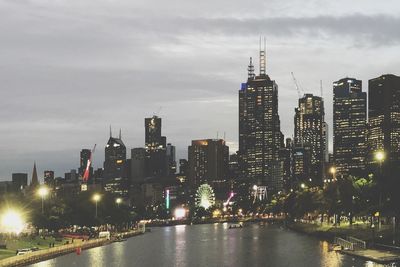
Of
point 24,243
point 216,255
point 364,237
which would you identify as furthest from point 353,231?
point 24,243

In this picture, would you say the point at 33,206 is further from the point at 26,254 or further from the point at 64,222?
the point at 26,254

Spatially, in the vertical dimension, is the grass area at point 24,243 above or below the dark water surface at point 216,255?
above

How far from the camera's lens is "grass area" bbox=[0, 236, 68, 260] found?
305ft

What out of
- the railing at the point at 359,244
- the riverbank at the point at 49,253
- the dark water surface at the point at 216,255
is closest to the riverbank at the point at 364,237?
the railing at the point at 359,244

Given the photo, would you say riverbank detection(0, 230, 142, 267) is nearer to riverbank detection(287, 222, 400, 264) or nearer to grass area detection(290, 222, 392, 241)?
riverbank detection(287, 222, 400, 264)

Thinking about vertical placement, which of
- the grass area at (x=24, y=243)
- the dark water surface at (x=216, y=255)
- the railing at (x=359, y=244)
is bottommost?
the dark water surface at (x=216, y=255)

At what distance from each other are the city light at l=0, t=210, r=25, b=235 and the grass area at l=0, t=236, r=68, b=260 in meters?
5.01

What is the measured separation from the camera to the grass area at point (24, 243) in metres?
92.8

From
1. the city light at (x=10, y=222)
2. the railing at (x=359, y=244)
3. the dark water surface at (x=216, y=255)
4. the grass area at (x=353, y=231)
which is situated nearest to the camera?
the dark water surface at (x=216, y=255)

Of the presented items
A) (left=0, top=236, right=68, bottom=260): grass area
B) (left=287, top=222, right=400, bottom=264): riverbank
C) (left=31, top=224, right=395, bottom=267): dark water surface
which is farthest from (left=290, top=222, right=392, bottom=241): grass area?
(left=0, top=236, right=68, bottom=260): grass area

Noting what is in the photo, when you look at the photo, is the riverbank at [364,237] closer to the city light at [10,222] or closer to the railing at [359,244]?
the railing at [359,244]

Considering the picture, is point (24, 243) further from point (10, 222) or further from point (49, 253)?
point (10, 222)

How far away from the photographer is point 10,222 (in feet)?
392

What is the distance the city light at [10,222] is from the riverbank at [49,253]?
35.6 feet
